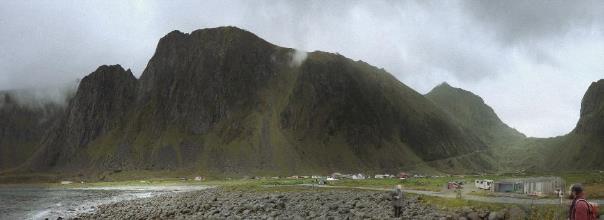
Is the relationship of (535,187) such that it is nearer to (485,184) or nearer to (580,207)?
(485,184)

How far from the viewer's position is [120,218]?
57938 millimetres

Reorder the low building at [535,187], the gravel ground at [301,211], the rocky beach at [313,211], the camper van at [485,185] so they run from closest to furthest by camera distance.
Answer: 1. the rocky beach at [313,211]
2. the gravel ground at [301,211]
3. the low building at [535,187]
4. the camper van at [485,185]

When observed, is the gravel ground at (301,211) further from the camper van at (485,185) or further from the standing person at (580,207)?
the standing person at (580,207)

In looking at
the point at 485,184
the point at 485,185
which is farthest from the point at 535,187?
the point at 485,184

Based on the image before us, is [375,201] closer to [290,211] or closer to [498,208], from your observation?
[290,211]

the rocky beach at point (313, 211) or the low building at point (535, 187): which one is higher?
the low building at point (535, 187)

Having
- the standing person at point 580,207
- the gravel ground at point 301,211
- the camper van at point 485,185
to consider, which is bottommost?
the gravel ground at point 301,211

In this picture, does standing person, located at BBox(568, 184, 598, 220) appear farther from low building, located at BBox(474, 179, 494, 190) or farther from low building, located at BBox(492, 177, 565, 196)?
low building, located at BBox(474, 179, 494, 190)

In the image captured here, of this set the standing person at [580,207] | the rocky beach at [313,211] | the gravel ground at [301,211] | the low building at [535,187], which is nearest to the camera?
the standing person at [580,207]

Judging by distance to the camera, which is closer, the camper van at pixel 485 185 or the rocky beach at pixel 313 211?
the rocky beach at pixel 313 211

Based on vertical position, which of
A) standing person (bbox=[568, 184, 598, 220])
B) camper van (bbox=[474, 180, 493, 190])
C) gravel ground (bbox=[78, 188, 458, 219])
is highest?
standing person (bbox=[568, 184, 598, 220])

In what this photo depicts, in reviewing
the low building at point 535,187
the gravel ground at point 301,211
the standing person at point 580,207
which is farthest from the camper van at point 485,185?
the standing person at point 580,207

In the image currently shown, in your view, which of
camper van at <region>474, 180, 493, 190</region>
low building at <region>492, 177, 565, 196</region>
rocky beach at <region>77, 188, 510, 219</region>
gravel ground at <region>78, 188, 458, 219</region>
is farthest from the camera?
camper van at <region>474, 180, 493, 190</region>

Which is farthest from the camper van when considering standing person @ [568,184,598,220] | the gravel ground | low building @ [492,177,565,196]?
standing person @ [568,184,598,220]
